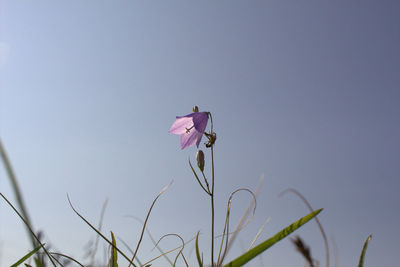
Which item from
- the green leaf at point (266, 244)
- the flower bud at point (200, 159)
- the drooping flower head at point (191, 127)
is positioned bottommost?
the green leaf at point (266, 244)

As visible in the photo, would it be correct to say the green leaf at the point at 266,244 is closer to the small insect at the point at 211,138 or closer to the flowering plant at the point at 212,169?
the flowering plant at the point at 212,169

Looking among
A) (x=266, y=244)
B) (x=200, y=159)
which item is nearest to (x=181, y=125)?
(x=200, y=159)

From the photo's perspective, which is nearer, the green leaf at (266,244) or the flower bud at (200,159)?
the green leaf at (266,244)

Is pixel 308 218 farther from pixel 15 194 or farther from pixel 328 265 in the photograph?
pixel 15 194

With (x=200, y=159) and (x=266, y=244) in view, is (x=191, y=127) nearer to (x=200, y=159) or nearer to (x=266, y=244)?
(x=200, y=159)

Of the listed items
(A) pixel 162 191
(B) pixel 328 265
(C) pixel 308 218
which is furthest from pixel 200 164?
(B) pixel 328 265

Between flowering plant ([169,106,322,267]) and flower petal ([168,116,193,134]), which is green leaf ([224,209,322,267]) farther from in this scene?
flower petal ([168,116,193,134])

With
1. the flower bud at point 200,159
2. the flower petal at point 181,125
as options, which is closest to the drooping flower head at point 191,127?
the flower petal at point 181,125
